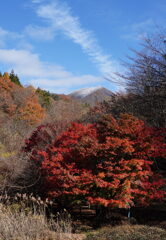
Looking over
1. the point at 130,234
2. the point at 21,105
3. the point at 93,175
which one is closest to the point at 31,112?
the point at 21,105

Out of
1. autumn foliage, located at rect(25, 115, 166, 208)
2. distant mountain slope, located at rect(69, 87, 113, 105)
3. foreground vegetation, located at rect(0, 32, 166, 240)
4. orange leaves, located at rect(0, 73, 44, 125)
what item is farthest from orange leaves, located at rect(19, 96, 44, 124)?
autumn foliage, located at rect(25, 115, 166, 208)

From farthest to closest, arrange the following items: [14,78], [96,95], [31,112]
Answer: [14,78]
[31,112]
[96,95]

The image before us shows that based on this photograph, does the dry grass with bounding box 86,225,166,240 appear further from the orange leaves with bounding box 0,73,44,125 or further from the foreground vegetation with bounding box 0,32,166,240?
the orange leaves with bounding box 0,73,44,125

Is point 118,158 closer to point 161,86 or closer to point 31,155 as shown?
point 31,155

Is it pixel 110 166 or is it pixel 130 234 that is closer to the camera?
pixel 130 234

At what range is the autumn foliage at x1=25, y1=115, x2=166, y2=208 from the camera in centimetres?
743

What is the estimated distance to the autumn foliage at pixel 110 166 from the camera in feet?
24.4

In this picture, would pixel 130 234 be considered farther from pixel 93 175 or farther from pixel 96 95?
pixel 96 95

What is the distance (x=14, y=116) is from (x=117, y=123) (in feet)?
77.6

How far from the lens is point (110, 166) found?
753 cm

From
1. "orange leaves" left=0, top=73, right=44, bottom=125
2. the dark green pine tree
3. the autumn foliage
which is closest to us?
the autumn foliage

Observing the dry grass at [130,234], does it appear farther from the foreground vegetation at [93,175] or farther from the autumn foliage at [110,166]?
the autumn foliage at [110,166]

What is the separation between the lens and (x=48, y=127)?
1191 cm

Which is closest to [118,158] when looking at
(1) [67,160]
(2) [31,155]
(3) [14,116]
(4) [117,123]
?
(4) [117,123]
